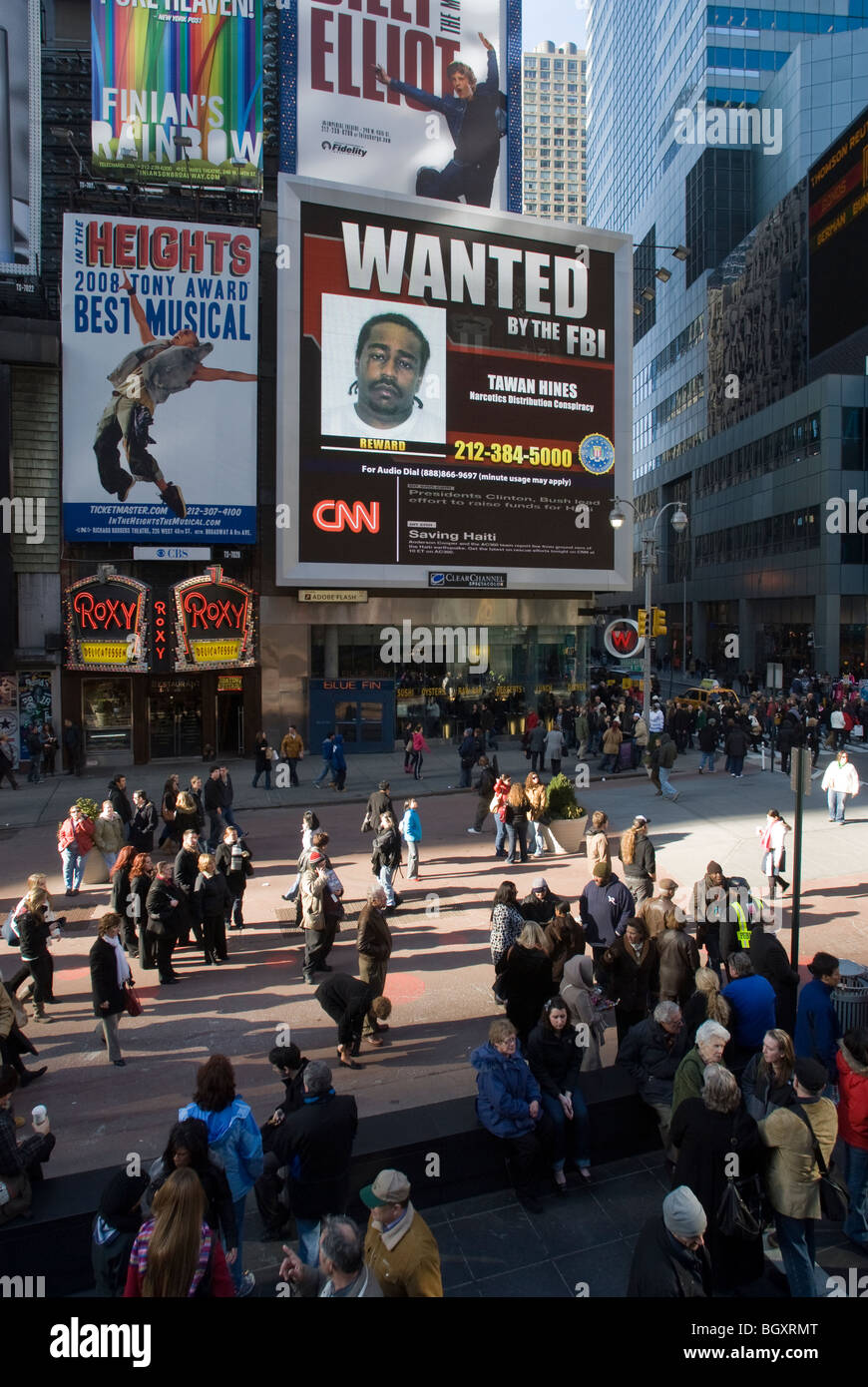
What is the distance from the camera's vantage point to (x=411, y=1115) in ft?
21.3

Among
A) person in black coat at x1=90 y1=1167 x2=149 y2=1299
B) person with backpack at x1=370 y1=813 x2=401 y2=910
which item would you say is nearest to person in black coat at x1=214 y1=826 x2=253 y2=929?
person with backpack at x1=370 y1=813 x2=401 y2=910

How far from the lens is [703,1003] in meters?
6.85

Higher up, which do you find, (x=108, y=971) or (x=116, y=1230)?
(x=108, y=971)

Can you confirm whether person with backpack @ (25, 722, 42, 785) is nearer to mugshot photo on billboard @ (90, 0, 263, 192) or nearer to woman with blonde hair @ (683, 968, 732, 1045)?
A: mugshot photo on billboard @ (90, 0, 263, 192)

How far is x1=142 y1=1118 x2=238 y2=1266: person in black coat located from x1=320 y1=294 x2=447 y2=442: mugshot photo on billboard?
25916 millimetres

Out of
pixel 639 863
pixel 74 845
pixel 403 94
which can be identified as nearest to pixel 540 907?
pixel 639 863

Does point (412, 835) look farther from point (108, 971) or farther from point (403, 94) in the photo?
point (403, 94)

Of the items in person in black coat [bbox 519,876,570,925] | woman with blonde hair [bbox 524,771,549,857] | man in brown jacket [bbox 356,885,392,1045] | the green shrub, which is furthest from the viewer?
the green shrub

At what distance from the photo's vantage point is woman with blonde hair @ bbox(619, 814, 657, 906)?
34.8 ft

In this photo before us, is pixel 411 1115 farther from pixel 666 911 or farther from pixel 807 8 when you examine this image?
pixel 807 8

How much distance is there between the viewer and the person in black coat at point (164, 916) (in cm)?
1006

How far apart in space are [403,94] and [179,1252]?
121ft

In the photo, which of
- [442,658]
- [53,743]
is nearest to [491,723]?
[442,658]
